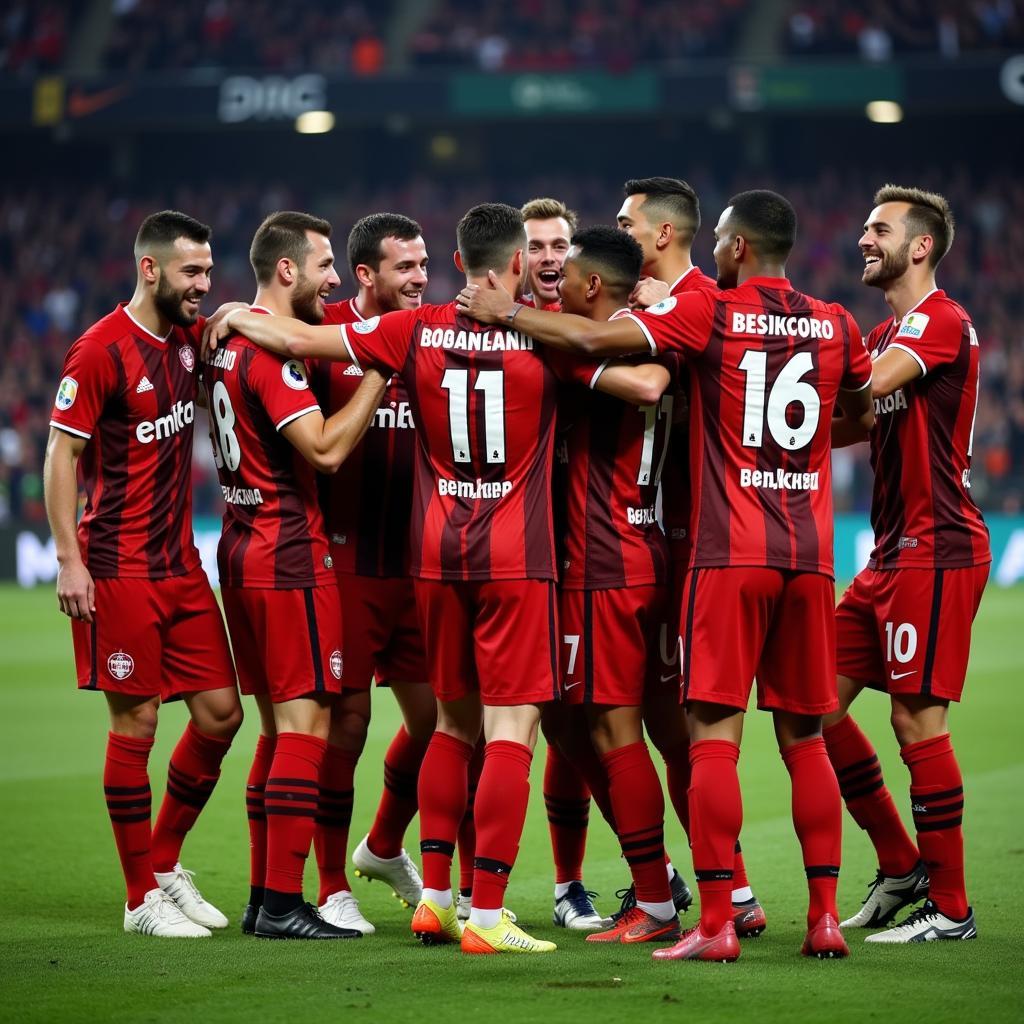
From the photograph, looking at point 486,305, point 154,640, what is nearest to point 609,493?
point 486,305

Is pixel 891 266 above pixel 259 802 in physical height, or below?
above

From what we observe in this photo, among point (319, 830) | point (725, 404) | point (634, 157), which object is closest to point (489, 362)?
point (725, 404)

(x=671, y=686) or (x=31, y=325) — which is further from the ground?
(x=31, y=325)

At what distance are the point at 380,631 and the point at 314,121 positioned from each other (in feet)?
87.6

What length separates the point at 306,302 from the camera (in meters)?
5.78

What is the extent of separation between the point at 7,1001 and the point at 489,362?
2.46m

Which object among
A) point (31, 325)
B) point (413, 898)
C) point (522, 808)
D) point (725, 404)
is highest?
point (31, 325)

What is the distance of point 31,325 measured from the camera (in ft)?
95.9

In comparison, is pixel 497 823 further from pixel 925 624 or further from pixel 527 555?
pixel 925 624

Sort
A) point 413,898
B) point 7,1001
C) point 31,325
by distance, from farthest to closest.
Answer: point 31,325 → point 413,898 → point 7,1001

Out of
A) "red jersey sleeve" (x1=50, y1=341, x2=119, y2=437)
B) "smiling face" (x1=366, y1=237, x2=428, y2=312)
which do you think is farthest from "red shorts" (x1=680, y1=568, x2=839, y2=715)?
"red jersey sleeve" (x1=50, y1=341, x2=119, y2=437)

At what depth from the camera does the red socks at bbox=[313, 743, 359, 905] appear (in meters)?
5.73

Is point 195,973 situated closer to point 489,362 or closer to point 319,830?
point 319,830

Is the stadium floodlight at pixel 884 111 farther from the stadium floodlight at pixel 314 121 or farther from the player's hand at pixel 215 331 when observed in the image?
the player's hand at pixel 215 331
